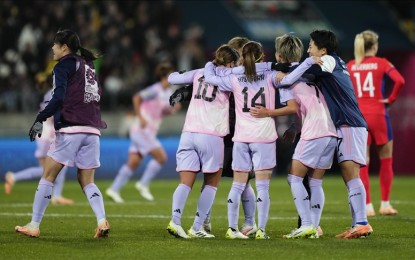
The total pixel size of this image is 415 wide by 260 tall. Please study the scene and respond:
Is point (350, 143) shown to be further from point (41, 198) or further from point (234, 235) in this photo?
point (41, 198)

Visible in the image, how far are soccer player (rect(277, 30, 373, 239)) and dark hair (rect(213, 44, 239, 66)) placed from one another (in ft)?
2.23

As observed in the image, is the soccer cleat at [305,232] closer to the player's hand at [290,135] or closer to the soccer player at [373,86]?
the player's hand at [290,135]

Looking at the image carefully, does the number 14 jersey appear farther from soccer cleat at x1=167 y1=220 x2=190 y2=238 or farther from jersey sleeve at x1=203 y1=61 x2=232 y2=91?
soccer cleat at x1=167 y1=220 x2=190 y2=238

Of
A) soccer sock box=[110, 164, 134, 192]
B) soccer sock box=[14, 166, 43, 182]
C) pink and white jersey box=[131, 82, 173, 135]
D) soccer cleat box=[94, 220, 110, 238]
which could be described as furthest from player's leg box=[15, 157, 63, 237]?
pink and white jersey box=[131, 82, 173, 135]

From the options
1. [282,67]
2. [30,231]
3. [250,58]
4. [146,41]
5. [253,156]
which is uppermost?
[146,41]

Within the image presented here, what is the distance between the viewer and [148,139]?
1800 cm

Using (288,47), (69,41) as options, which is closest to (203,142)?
(288,47)

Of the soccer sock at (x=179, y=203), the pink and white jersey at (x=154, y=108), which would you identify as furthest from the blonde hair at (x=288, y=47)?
the pink and white jersey at (x=154, y=108)

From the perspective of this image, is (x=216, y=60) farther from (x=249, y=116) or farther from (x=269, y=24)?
(x=269, y=24)

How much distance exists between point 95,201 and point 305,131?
2395mm

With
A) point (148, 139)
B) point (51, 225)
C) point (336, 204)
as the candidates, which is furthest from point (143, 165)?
point (51, 225)

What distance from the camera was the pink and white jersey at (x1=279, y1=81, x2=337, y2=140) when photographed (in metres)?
10.4

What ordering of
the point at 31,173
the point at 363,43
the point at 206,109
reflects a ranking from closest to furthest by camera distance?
the point at 206,109 → the point at 363,43 → the point at 31,173

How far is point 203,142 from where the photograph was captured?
10539mm
